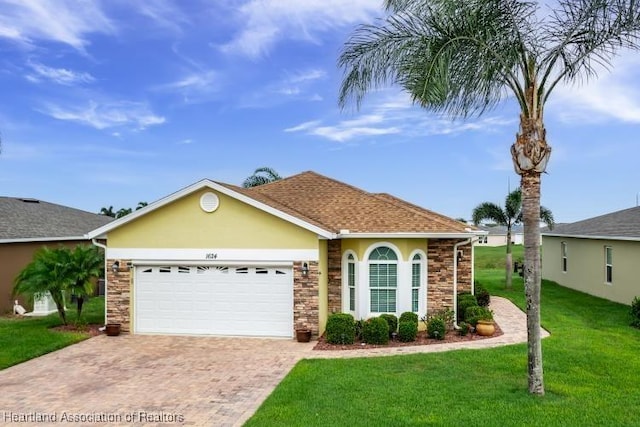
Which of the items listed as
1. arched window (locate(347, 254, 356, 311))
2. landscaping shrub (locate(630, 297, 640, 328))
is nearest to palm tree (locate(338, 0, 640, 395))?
arched window (locate(347, 254, 356, 311))

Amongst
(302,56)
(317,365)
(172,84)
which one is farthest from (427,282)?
(172,84)

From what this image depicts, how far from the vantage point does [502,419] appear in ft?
25.5

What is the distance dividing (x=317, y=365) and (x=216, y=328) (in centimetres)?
467

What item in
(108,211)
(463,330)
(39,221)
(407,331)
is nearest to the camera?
(407,331)

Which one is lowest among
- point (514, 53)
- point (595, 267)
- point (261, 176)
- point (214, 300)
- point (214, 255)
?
point (214, 300)

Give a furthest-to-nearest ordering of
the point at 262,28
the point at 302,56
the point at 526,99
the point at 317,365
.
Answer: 1. the point at 302,56
2. the point at 262,28
3. the point at 317,365
4. the point at 526,99

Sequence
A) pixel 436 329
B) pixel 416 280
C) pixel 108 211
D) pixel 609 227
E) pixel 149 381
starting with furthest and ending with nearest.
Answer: pixel 108 211 → pixel 609 227 → pixel 416 280 → pixel 436 329 → pixel 149 381

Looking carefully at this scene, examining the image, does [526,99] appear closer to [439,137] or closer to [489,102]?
[489,102]

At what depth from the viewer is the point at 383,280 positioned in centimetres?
1522

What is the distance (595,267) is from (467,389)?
1765 cm

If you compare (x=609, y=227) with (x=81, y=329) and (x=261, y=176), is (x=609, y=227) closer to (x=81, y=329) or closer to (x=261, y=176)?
(x=261, y=176)

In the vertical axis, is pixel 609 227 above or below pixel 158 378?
above

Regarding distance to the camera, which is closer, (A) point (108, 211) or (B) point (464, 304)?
(B) point (464, 304)

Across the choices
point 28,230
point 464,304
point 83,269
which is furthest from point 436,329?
point 28,230
